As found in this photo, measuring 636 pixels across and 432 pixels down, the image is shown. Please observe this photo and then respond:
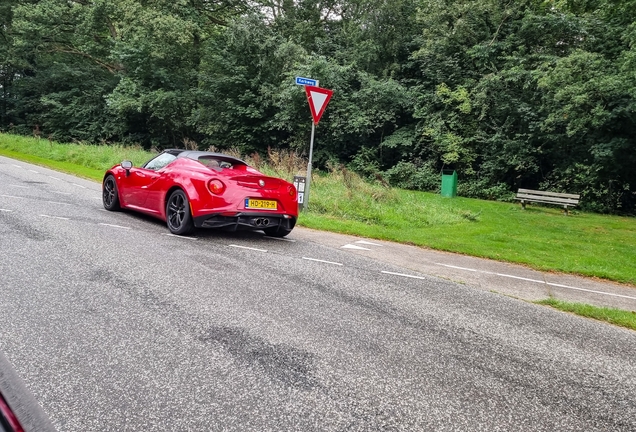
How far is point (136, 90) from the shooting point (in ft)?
101

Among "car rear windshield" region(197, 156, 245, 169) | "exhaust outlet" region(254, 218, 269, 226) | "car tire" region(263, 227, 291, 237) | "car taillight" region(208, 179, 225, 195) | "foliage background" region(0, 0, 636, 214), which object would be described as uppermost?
"foliage background" region(0, 0, 636, 214)

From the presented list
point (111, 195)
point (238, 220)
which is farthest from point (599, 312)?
point (111, 195)

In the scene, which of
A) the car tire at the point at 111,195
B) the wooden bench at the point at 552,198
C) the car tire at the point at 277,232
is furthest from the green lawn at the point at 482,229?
the car tire at the point at 111,195

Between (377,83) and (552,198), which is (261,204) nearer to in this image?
(552,198)

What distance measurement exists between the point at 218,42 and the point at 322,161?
12869 mm

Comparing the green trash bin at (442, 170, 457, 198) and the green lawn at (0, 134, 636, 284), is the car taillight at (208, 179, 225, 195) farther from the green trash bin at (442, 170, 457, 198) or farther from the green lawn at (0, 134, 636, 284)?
the green trash bin at (442, 170, 457, 198)

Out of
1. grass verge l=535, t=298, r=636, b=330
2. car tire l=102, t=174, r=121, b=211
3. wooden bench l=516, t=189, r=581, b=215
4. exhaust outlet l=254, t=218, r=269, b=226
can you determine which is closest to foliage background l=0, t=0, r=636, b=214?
wooden bench l=516, t=189, r=581, b=215

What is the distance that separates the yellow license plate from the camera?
6.73m

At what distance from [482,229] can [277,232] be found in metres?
5.93

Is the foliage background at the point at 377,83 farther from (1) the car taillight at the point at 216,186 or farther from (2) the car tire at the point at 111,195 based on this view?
(2) the car tire at the point at 111,195

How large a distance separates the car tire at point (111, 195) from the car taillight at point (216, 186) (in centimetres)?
300

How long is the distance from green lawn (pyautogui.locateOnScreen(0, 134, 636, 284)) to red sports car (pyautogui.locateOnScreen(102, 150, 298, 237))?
2.50m

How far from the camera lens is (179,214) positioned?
704 cm

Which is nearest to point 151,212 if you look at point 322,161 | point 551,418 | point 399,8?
point 551,418
